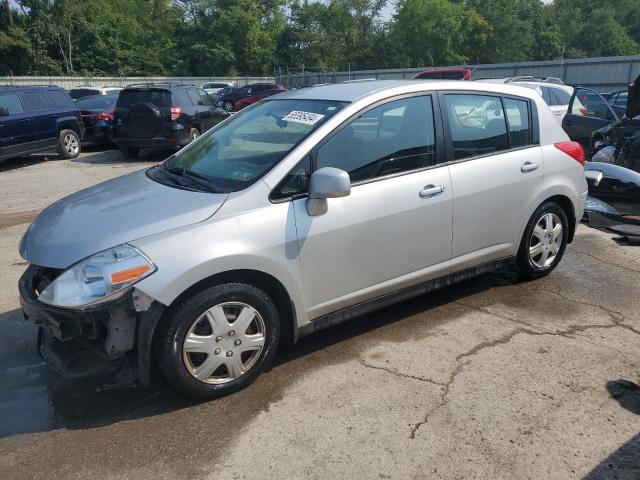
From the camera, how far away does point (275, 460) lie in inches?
108

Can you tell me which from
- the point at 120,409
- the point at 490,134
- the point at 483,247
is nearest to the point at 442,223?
the point at 483,247

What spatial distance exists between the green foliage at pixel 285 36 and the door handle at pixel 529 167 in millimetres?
54694

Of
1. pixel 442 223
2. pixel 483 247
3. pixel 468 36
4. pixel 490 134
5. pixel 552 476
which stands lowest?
pixel 552 476

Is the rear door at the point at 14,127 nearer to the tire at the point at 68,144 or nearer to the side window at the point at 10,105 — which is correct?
the side window at the point at 10,105

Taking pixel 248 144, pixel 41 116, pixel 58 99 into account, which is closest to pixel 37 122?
pixel 41 116

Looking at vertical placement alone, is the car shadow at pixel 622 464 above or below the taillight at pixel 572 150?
below

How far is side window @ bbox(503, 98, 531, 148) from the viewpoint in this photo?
452cm

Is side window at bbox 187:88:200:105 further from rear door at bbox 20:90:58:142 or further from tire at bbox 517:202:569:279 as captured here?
tire at bbox 517:202:569:279

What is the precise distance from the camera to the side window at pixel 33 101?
40.4 ft

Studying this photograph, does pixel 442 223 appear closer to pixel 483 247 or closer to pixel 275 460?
pixel 483 247

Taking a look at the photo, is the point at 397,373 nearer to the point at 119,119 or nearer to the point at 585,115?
the point at 585,115

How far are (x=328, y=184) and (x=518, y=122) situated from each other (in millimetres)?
2158

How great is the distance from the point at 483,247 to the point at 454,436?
71.4 inches

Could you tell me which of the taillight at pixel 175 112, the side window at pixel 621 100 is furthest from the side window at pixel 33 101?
the side window at pixel 621 100
